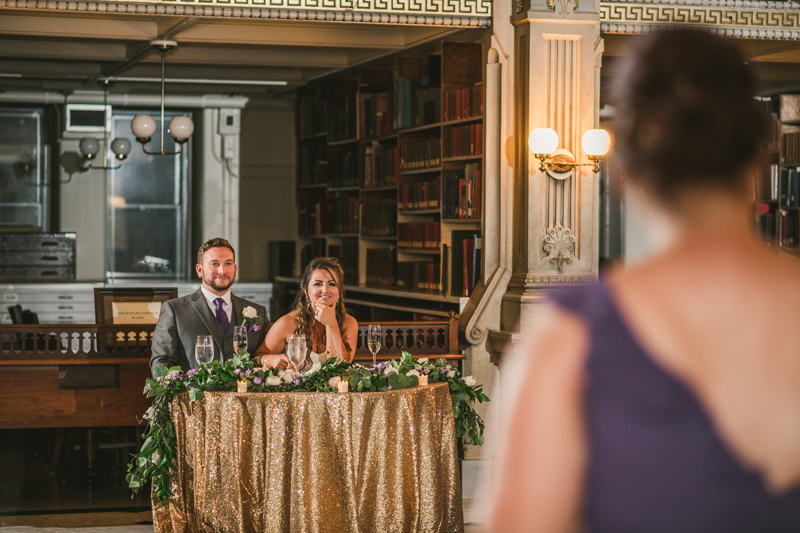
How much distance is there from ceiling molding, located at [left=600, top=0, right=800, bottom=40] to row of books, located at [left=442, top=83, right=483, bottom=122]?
102 cm

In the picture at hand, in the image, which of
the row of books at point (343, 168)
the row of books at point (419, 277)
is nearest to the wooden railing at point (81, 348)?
the row of books at point (419, 277)

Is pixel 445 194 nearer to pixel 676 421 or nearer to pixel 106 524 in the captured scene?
pixel 106 524

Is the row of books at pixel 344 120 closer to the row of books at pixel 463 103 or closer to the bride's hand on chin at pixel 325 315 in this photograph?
the row of books at pixel 463 103

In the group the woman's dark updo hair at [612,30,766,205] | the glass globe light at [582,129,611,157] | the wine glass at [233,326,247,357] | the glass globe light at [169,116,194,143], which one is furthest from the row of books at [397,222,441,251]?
the woman's dark updo hair at [612,30,766,205]

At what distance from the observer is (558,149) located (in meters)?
5.73

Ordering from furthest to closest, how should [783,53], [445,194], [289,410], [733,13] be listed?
[783,53] → [445,194] → [733,13] → [289,410]

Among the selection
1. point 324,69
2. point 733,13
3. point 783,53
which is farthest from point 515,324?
point 324,69

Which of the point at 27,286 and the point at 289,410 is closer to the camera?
the point at 289,410

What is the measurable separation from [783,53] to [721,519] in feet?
24.7

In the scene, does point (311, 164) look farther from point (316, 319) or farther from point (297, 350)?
point (297, 350)

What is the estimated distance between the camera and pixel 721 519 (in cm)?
87

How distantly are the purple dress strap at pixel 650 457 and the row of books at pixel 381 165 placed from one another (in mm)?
7198

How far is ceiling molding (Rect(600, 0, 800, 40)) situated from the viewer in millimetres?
5973

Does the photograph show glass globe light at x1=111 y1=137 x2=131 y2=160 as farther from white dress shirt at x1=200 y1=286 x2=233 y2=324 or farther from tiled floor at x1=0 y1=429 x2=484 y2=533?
white dress shirt at x1=200 y1=286 x2=233 y2=324
